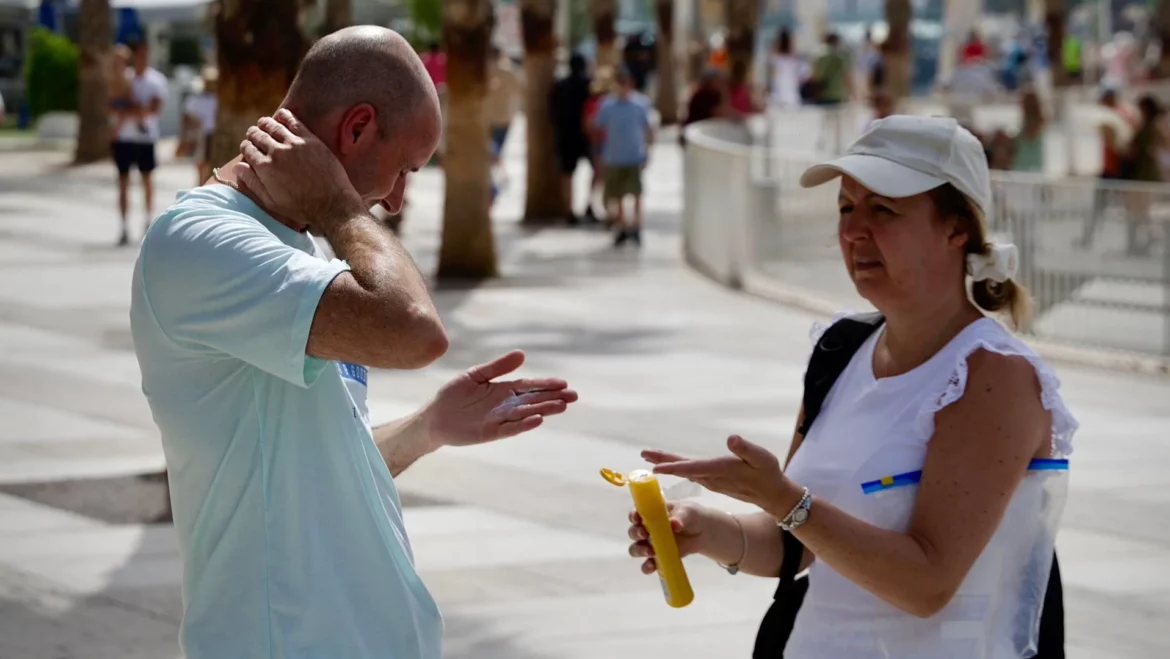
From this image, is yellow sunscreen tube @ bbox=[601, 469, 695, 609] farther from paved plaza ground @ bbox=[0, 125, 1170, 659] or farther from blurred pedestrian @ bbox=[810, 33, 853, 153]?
blurred pedestrian @ bbox=[810, 33, 853, 153]

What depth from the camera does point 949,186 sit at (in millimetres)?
3168

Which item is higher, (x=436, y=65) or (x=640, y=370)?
(x=436, y=65)

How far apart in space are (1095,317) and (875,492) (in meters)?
9.10

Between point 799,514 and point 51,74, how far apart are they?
30435mm

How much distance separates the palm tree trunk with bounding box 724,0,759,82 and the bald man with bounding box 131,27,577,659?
80.0ft

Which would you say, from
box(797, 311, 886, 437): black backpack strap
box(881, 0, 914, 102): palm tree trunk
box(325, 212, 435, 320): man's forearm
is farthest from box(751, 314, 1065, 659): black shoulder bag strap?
box(881, 0, 914, 102): palm tree trunk

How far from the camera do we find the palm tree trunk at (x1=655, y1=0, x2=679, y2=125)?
121ft

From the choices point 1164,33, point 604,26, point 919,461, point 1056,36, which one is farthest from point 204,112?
point 1056,36

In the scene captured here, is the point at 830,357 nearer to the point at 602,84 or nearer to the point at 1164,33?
the point at 602,84

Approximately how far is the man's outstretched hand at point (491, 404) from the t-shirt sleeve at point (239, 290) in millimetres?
450

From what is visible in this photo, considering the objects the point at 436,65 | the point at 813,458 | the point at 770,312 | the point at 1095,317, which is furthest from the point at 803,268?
the point at 813,458

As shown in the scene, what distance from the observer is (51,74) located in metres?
31.4

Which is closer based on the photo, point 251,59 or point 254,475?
point 254,475

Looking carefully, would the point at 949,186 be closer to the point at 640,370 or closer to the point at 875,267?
the point at 875,267
